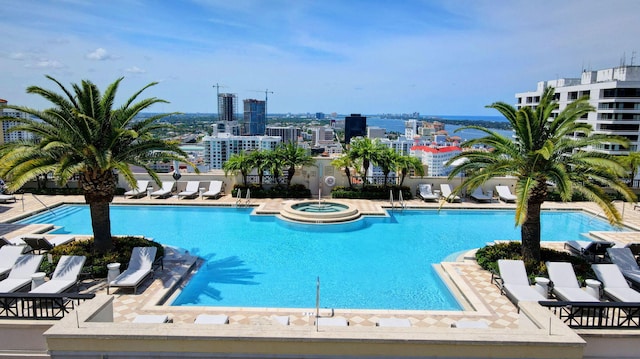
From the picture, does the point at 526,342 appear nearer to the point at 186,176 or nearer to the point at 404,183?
the point at 404,183

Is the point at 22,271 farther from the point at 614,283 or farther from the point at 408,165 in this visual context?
the point at 408,165

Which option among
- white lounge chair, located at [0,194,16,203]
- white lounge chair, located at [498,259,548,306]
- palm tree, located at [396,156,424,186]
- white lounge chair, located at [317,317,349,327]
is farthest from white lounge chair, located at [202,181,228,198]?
white lounge chair, located at [498,259,548,306]

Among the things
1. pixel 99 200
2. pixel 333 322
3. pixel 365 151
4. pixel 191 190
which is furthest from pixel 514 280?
pixel 191 190

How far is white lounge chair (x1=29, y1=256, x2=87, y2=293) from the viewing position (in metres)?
9.58

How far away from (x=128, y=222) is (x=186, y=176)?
5601mm

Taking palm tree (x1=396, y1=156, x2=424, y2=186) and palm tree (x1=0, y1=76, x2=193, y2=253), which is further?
palm tree (x1=396, y1=156, x2=424, y2=186)

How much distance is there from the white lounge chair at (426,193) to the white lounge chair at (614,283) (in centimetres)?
1156

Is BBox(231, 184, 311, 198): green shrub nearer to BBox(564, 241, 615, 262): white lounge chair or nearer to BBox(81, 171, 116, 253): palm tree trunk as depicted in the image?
BBox(81, 171, 116, 253): palm tree trunk

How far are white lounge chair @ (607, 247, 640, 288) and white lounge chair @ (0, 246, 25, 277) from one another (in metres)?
15.2

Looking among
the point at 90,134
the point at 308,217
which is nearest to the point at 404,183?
the point at 308,217

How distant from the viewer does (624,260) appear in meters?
11.6

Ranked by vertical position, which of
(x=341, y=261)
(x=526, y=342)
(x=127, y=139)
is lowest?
(x=341, y=261)

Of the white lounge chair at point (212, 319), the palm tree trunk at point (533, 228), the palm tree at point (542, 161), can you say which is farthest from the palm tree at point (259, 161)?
the white lounge chair at point (212, 319)

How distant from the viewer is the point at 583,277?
1096cm
